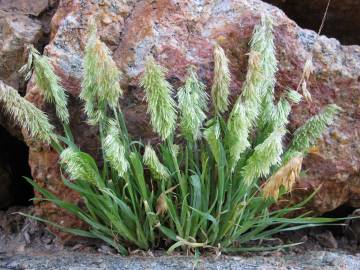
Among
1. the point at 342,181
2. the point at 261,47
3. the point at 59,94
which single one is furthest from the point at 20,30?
the point at 342,181

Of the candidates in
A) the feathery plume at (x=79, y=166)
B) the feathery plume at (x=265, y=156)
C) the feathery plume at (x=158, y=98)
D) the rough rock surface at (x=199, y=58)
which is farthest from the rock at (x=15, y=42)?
the feathery plume at (x=265, y=156)

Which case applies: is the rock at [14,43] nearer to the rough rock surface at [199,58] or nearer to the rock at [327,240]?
the rough rock surface at [199,58]

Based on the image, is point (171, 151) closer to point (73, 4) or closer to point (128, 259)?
point (128, 259)

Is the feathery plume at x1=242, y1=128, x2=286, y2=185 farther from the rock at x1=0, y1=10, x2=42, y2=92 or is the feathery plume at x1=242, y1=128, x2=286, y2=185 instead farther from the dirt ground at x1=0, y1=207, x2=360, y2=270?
the rock at x1=0, y1=10, x2=42, y2=92

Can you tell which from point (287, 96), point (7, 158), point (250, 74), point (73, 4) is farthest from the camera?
point (7, 158)

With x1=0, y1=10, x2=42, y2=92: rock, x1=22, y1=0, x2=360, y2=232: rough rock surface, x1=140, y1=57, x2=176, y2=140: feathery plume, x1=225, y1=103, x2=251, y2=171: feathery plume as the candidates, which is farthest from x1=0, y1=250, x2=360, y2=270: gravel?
x1=0, y1=10, x2=42, y2=92: rock

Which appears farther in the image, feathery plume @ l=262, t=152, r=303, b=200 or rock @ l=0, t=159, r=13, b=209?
rock @ l=0, t=159, r=13, b=209
